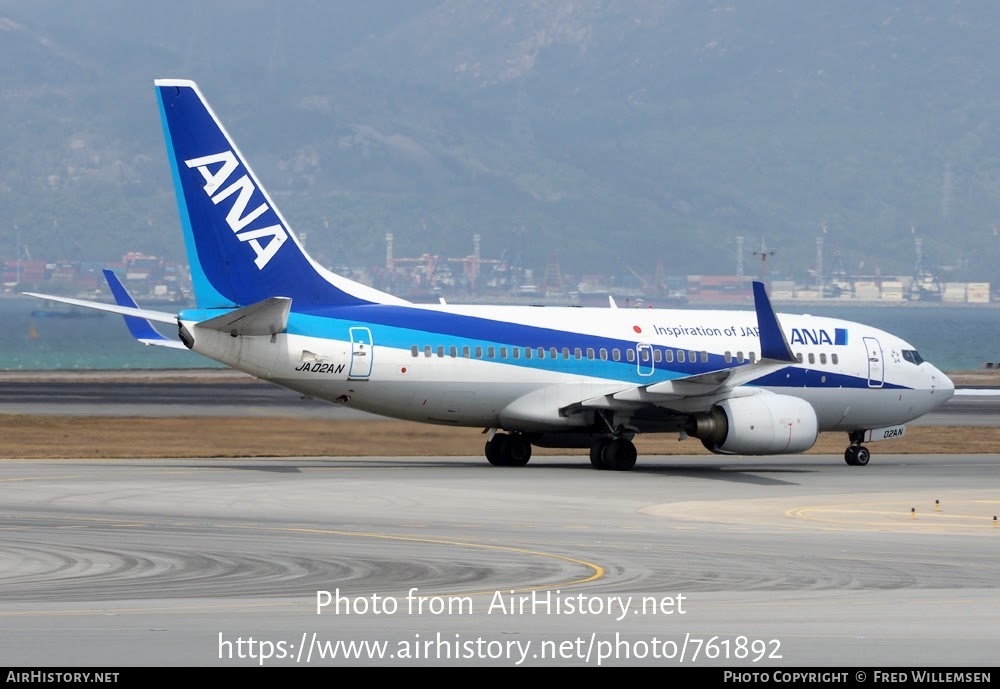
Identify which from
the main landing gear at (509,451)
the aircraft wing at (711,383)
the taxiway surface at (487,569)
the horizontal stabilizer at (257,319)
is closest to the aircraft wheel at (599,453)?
the aircraft wing at (711,383)

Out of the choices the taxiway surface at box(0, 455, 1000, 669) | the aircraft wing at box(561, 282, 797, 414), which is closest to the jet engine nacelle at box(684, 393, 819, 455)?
the aircraft wing at box(561, 282, 797, 414)

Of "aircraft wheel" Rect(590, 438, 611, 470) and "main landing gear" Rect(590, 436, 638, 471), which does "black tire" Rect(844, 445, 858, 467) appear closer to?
"main landing gear" Rect(590, 436, 638, 471)

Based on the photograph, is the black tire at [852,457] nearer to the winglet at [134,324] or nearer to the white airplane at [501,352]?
the white airplane at [501,352]

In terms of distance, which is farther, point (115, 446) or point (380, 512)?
point (115, 446)

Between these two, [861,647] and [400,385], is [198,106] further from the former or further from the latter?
[861,647]

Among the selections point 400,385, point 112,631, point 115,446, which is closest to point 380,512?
point 400,385

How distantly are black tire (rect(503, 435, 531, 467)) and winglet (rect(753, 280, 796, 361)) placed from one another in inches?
281

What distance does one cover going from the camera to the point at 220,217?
1436 inches

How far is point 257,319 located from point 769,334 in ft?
36.8

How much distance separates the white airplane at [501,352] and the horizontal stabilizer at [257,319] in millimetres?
43

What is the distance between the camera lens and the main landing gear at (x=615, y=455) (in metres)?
40.1

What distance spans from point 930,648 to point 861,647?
62 cm

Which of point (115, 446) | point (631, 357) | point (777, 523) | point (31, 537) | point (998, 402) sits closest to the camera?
point (31, 537)

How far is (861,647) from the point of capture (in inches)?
603
